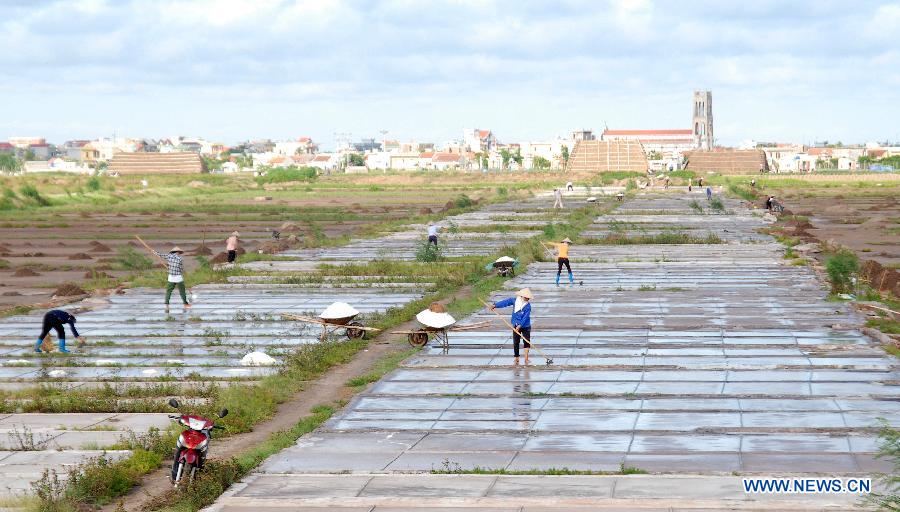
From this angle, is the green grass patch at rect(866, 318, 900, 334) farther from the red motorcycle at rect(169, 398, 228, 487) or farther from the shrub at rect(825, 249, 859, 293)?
the red motorcycle at rect(169, 398, 228, 487)

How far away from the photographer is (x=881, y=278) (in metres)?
35.2

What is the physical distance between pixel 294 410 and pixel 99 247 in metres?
40.5

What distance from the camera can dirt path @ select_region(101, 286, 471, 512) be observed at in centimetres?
1395

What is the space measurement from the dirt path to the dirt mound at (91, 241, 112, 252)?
31987 mm

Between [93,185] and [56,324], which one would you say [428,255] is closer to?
[56,324]

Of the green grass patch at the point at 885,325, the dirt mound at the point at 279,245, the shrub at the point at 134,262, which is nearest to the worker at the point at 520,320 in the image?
the green grass patch at the point at 885,325

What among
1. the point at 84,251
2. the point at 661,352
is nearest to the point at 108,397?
the point at 661,352

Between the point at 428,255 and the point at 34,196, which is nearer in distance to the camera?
the point at 428,255

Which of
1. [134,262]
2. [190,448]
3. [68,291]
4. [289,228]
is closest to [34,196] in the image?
[289,228]

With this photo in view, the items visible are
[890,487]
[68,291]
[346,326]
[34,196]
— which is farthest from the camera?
[34,196]

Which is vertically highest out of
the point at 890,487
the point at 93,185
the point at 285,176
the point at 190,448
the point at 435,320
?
the point at 190,448

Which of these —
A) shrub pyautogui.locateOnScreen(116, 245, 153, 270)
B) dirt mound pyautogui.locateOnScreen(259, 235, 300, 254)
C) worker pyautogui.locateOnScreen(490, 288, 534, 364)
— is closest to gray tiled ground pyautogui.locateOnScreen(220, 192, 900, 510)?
worker pyautogui.locateOnScreen(490, 288, 534, 364)

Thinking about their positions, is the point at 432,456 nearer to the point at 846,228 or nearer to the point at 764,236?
the point at 764,236

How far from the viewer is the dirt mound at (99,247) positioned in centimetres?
5620
